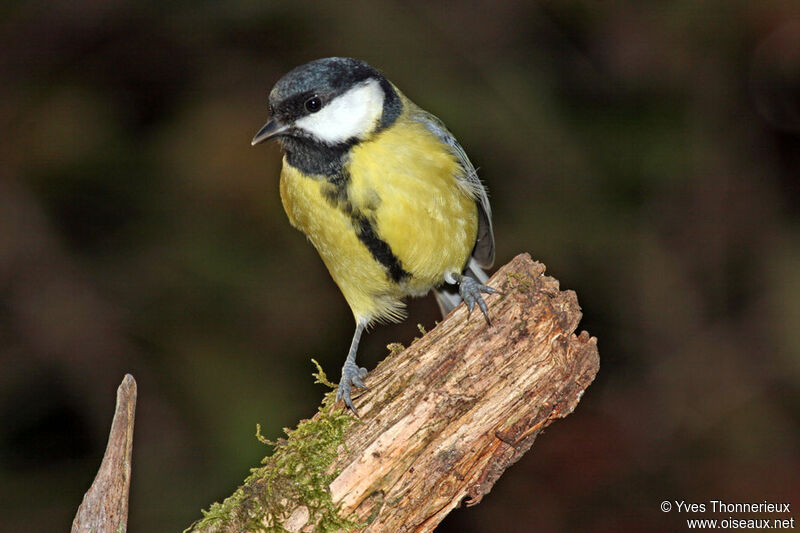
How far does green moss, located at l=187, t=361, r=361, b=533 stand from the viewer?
1.93 m

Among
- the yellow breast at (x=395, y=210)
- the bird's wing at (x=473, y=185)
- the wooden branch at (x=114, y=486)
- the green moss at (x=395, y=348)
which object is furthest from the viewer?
the bird's wing at (x=473, y=185)

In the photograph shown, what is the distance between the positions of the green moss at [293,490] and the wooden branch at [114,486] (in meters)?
0.21

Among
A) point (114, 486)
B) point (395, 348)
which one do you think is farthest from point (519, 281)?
point (114, 486)

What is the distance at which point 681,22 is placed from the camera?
3.65m

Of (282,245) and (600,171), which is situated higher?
(282,245)

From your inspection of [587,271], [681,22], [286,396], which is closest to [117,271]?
[286,396]

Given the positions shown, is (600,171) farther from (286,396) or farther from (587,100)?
(286,396)

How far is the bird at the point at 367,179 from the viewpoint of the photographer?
246 centimetres

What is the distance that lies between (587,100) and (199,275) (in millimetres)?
1949

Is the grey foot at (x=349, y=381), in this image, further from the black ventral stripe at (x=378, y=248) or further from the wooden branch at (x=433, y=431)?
the black ventral stripe at (x=378, y=248)

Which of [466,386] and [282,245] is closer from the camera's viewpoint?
[466,386]

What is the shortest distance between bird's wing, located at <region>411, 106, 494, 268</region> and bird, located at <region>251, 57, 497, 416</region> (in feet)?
0.03

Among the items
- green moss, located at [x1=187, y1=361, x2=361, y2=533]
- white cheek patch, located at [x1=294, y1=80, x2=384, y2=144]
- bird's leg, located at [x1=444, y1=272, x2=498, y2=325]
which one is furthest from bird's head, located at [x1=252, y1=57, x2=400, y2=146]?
green moss, located at [x1=187, y1=361, x2=361, y2=533]

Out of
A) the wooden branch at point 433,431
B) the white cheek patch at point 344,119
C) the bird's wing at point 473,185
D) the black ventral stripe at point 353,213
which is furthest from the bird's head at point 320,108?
the wooden branch at point 433,431
